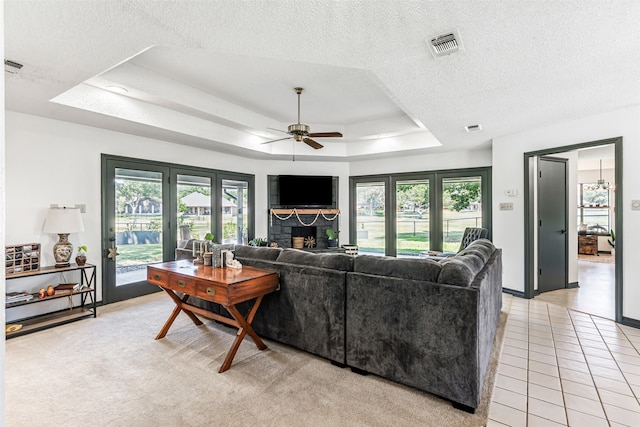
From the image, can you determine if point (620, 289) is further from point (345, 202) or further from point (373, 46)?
point (345, 202)

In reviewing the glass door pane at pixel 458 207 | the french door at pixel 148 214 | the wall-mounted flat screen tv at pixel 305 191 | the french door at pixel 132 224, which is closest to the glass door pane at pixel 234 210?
the french door at pixel 148 214

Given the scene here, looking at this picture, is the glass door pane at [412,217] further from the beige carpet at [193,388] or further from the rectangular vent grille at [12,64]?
the rectangular vent grille at [12,64]

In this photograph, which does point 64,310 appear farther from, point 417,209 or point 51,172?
point 417,209

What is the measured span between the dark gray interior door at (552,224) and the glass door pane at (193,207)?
5589 mm

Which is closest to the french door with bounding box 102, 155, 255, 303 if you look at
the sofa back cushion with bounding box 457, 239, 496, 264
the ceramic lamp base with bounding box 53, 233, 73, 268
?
A: the ceramic lamp base with bounding box 53, 233, 73, 268

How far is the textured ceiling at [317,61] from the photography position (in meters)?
1.92

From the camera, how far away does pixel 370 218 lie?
24.0 ft

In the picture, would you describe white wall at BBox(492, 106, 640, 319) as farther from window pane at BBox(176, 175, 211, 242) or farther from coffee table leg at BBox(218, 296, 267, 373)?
window pane at BBox(176, 175, 211, 242)

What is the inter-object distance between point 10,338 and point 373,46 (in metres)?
4.37

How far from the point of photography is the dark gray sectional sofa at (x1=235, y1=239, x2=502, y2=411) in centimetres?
200

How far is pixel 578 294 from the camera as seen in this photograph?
4723 mm

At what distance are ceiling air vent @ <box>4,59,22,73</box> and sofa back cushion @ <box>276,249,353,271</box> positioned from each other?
2.70 meters

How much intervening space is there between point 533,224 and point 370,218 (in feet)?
10.9

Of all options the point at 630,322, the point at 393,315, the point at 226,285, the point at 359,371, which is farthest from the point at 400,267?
the point at 630,322
